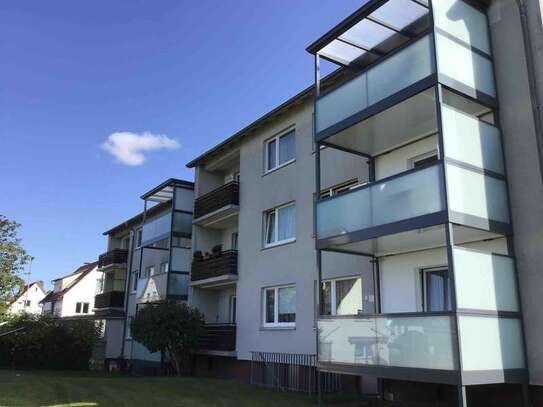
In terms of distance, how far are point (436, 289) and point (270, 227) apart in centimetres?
792

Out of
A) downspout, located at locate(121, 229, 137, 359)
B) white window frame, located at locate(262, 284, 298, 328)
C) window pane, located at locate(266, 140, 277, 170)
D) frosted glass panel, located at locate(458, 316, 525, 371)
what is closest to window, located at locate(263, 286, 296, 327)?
white window frame, located at locate(262, 284, 298, 328)

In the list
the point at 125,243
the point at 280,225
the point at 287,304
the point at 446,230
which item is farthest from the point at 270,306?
the point at 125,243

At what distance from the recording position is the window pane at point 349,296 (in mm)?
14250

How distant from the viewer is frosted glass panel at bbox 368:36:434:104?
34.5ft

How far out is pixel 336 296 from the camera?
15078mm

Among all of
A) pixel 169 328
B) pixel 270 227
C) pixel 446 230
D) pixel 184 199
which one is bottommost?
pixel 169 328

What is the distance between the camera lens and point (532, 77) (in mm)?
10320

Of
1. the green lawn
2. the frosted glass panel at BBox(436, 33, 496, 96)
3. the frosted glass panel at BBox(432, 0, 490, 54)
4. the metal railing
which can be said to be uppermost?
the frosted glass panel at BBox(432, 0, 490, 54)

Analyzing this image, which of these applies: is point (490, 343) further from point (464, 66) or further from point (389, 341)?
point (464, 66)

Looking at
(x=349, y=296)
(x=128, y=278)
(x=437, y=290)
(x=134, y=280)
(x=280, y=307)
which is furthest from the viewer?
(x=128, y=278)

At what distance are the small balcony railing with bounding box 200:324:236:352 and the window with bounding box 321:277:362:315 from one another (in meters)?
5.18

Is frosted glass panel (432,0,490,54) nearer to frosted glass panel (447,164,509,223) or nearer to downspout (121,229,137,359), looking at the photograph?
frosted glass panel (447,164,509,223)

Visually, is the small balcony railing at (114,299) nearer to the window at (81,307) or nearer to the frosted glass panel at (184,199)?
the frosted glass panel at (184,199)

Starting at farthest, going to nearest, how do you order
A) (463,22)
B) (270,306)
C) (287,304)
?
(270,306) → (287,304) → (463,22)
